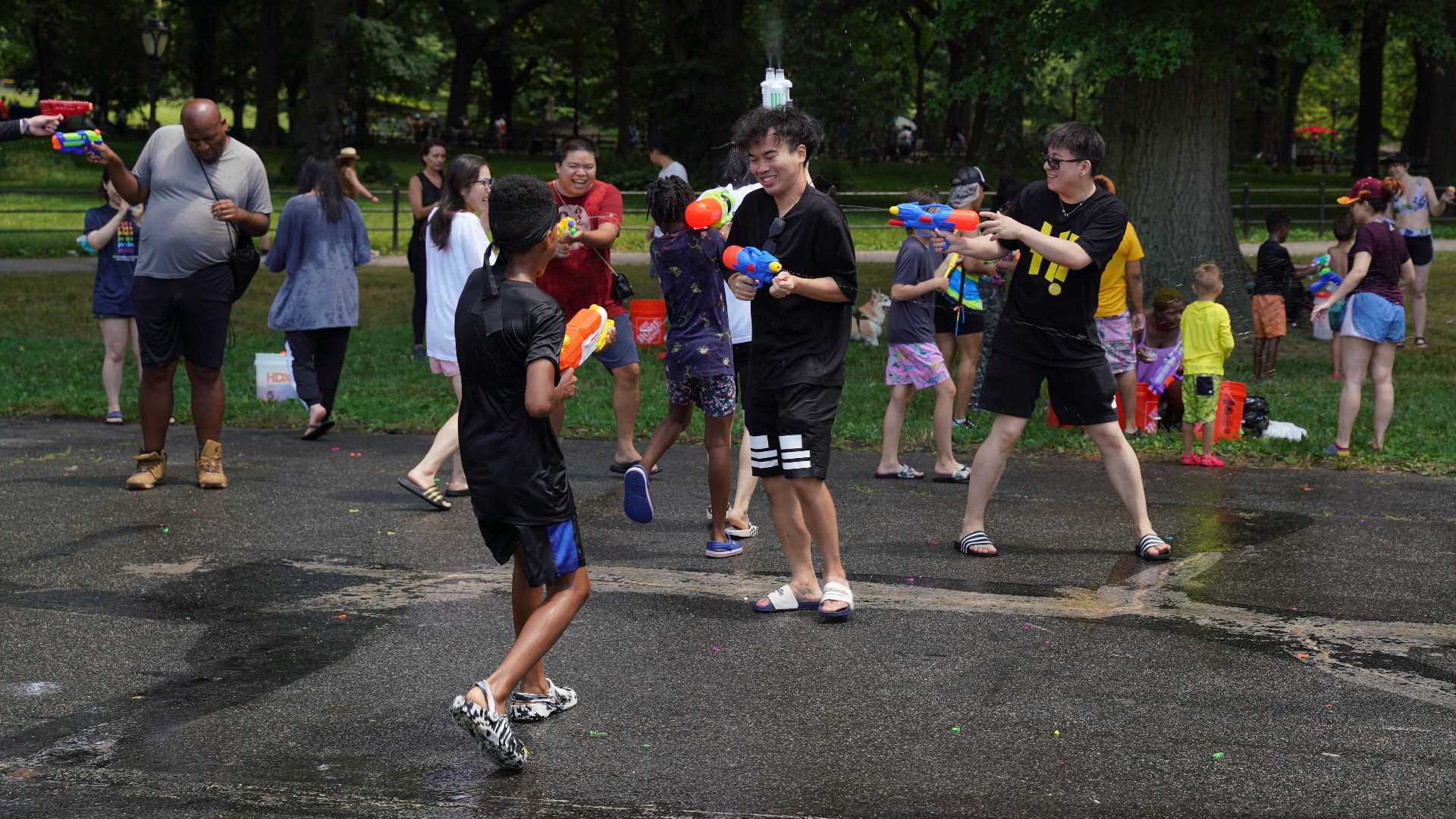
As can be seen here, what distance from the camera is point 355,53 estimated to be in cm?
3453

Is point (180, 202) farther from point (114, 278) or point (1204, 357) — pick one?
point (1204, 357)

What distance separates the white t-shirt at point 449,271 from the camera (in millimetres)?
6707

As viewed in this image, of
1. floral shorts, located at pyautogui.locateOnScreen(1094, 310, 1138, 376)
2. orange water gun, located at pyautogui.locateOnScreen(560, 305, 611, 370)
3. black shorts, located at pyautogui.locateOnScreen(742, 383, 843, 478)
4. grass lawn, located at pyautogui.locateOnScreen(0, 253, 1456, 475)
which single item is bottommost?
grass lawn, located at pyautogui.locateOnScreen(0, 253, 1456, 475)

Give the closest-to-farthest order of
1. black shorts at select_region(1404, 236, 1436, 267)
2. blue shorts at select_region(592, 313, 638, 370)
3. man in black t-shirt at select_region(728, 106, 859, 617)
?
man in black t-shirt at select_region(728, 106, 859, 617) → blue shorts at select_region(592, 313, 638, 370) → black shorts at select_region(1404, 236, 1436, 267)

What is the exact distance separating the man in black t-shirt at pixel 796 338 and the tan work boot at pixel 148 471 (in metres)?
3.82

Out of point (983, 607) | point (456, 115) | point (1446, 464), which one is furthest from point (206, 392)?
point (456, 115)

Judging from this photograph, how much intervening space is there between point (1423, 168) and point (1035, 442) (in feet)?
102

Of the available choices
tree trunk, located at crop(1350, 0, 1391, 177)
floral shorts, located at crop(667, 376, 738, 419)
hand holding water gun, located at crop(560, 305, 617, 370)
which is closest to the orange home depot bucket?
floral shorts, located at crop(667, 376, 738, 419)

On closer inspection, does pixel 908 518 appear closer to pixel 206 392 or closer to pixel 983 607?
pixel 983 607

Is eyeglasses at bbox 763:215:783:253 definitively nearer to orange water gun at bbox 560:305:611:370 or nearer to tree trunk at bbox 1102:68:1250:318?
orange water gun at bbox 560:305:611:370

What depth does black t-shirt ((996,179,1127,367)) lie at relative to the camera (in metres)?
5.83

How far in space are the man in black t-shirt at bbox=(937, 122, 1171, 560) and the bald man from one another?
4.00 meters

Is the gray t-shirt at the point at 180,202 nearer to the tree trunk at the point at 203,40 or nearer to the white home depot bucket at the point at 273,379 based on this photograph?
the white home depot bucket at the point at 273,379

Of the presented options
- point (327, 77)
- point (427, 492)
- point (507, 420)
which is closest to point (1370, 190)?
point (427, 492)
